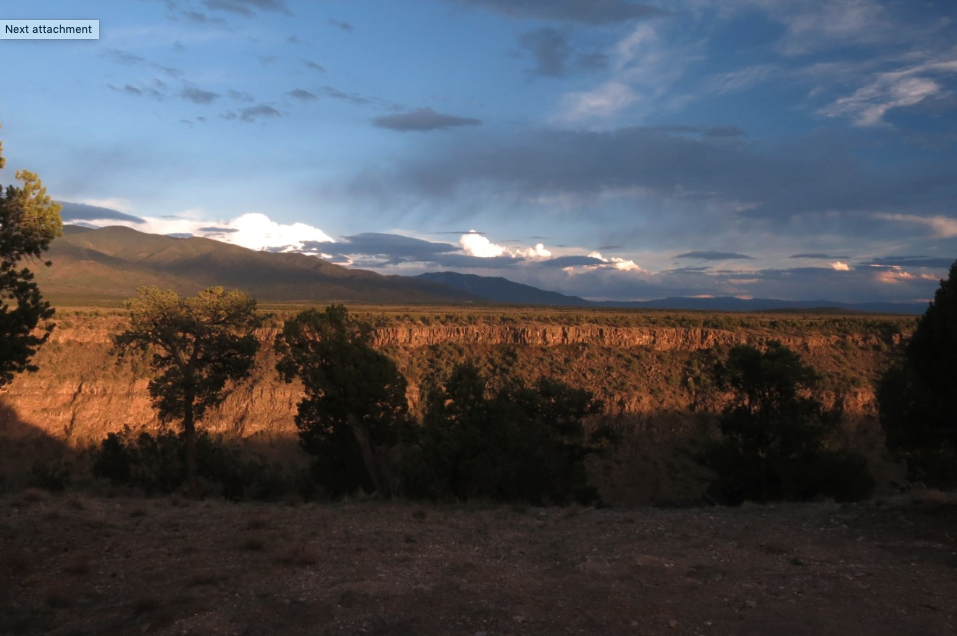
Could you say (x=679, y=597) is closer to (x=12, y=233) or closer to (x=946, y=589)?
(x=946, y=589)

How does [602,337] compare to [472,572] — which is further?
[602,337]

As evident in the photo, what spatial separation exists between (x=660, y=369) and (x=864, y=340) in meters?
17.6

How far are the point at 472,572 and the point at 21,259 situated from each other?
937 cm

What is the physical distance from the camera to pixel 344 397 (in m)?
19.8

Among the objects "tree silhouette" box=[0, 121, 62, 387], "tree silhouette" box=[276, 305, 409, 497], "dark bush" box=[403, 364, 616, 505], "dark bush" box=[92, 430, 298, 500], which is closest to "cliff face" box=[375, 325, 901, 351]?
"dark bush" box=[403, 364, 616, 505]

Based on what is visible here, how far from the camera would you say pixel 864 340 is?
49969mm

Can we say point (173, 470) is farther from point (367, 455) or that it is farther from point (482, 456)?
point (482, 456)

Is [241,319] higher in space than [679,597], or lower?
higher

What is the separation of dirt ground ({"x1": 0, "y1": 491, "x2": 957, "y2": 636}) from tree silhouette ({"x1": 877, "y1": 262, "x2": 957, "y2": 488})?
3.96 feet

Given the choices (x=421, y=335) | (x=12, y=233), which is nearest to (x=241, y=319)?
(x=12, y=233)

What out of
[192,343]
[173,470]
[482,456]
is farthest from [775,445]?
[173,470]

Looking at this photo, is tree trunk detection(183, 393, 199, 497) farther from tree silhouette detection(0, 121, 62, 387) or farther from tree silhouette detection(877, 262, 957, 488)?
tree silhouette detection(877, 262, 957, 488)

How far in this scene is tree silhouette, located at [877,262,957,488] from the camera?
1170 centimetres

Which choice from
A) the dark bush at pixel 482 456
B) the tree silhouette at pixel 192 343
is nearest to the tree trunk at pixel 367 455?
the dark bush at pixel 482 456
